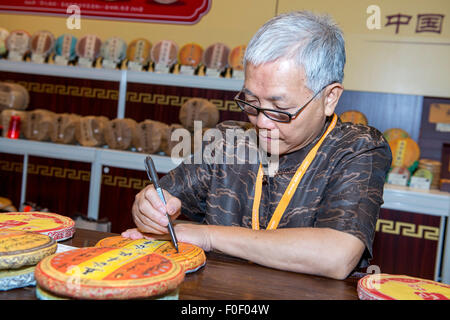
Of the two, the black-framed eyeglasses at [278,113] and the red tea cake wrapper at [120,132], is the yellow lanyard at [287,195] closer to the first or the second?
the black-framed eyeglasses at [278,113]

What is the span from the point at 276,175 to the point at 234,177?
0.15 meters

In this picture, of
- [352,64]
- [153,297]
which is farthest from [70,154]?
[153,297]

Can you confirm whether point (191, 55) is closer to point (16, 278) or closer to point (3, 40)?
point (3, 40)

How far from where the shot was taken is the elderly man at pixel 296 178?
1123 mm

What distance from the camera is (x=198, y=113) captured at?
358 cm

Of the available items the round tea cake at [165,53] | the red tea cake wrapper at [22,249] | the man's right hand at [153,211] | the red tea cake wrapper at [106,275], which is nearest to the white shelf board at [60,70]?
the round tea cake at [165,53]

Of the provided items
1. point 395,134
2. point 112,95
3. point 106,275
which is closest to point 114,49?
point 112,95

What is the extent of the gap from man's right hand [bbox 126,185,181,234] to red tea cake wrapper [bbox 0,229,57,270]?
353 millimetres

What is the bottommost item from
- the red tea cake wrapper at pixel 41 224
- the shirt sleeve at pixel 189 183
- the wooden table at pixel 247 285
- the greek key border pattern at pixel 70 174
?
the greek key border pattern at pixel 70 174

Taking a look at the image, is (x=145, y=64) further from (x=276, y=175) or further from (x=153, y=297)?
(x=153, y=297)

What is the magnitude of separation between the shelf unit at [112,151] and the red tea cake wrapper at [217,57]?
0.46ft

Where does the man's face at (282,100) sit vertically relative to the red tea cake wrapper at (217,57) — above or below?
below

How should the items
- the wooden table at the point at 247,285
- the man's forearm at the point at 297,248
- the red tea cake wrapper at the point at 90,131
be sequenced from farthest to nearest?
the red tea cake wrapper at the point at 90,131 < the man's forearm at the point at 297,248 < the wooden table at the point at 247,285

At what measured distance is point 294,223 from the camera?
1.39 m
